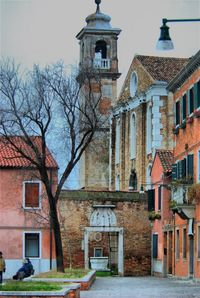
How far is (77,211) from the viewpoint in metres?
53.5

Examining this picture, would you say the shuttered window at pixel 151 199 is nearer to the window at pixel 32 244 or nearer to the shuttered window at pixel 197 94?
the window at pixel 32 244

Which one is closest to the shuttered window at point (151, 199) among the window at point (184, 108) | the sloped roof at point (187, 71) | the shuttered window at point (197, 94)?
the sloped roof at point (187, 71)

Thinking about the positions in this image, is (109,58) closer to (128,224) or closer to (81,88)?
(128,224)

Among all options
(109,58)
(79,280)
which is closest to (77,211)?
(79,280)

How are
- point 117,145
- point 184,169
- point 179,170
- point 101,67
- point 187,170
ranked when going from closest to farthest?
point 187,170 < point 184,169 < point 179,170 < point 117,145 < point 101,67

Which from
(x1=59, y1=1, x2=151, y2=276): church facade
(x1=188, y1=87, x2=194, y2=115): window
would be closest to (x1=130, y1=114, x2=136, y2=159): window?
(x1=59, y1=1, x2=151, y2=276): church facade

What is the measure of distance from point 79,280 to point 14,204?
2098 centimetres

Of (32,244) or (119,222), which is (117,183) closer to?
(119,222)

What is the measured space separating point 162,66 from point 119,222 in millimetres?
14244

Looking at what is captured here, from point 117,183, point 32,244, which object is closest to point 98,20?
→ point 117,183

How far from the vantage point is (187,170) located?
4209cm

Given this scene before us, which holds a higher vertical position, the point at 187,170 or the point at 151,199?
the point at 187,170

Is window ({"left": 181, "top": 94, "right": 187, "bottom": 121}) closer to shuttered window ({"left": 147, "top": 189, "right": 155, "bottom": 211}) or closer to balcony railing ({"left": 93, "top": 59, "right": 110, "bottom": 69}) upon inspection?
shuttered window ({"left": 147, "top": 189, "right": 155, "bottom": 211})

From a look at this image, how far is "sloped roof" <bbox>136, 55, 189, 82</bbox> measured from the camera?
207 feet
